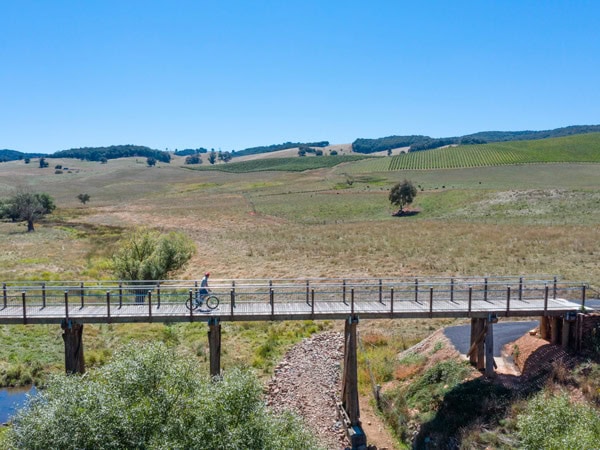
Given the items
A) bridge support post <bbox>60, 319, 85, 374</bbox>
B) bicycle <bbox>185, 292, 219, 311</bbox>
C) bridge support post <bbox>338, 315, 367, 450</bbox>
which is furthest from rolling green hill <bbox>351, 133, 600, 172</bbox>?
bridge support post <bbox>60, 319, 85, 374</bbox>

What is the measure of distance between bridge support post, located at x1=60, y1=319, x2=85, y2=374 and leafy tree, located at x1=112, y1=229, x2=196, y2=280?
13171 mm

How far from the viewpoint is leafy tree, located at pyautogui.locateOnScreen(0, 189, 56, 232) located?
73.7 metres

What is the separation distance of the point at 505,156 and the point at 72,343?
14262 centimetres

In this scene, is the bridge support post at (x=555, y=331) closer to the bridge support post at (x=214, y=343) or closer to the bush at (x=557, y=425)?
the bush at (x=557, y=425)

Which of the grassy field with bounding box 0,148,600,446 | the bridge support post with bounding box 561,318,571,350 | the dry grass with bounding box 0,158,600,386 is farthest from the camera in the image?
the dry grass with bounding box 0,158,600,386

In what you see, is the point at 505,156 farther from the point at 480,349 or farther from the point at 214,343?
the point at 214,343

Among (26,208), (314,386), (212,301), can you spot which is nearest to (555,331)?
(314,386)

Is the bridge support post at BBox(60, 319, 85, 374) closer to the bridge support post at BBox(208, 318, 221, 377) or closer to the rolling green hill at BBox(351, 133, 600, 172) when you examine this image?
the bridge support post at BBox(208, 318, 221, 377)

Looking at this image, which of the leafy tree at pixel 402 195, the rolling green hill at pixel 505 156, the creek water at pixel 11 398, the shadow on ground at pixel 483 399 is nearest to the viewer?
the shadow on ground at pixel 483 399

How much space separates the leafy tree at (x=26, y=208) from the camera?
7372cm

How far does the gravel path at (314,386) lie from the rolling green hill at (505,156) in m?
115

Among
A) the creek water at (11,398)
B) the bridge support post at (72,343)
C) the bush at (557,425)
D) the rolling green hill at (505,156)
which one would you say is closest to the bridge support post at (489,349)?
the bush at (557,425)

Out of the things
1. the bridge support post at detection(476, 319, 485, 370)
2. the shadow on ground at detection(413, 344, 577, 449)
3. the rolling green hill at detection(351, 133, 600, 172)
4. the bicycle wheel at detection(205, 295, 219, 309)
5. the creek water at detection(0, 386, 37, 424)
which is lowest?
the creek water at detection(0, 386, 37, 424)

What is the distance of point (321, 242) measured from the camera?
54.2 m
